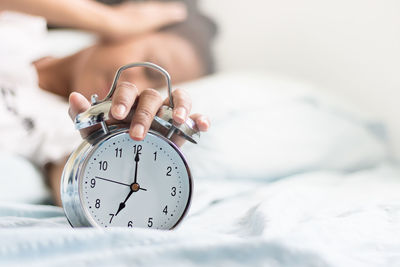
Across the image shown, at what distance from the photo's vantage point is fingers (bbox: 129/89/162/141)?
653 millimetres

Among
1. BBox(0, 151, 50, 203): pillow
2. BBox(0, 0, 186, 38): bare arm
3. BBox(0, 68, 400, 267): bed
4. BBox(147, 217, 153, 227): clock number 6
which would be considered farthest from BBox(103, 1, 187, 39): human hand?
BBox(147, 217, 153, 227): clock number 6

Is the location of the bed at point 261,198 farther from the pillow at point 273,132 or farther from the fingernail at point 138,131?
the fingernail at point 138,131

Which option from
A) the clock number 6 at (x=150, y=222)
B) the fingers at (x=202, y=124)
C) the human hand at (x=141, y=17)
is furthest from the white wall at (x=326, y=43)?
the clock number 6 at (x=150, y=222)

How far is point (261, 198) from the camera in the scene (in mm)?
977

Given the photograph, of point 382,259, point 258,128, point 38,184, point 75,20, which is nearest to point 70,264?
point 382,259

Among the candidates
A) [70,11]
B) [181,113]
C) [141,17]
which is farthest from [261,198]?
[141,17]

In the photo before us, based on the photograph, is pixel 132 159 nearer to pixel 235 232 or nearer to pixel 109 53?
pixel 235 232

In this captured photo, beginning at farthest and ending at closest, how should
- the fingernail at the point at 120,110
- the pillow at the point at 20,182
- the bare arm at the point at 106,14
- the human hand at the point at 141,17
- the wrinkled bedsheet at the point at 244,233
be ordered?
the human hand at the point at 141,17 → the bare arm at the point at 106,14 → the pillow at the point at 20,182 → the fingernail at the point at 120,110 → the wrinkled bedsheet at the point at 244,233

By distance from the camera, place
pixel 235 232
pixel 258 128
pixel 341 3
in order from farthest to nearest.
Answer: pixel 341 3, pixel 258 128, pixel 235 232

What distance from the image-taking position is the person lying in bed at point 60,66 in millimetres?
1249

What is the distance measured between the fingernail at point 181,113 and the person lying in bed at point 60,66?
25 centimetres

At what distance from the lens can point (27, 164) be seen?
114cm

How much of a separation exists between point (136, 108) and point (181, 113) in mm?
61

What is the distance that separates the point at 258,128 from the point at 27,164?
1.79ft
